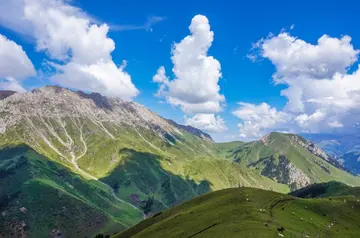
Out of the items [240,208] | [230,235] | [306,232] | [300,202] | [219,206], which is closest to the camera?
[230,235]

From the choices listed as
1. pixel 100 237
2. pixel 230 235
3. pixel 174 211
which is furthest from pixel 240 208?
pixel 100 237

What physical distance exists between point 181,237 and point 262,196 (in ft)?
177

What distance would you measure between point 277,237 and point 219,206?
5548cm

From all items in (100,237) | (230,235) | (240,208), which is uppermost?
(240,208)

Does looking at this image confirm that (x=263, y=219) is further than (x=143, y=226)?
No

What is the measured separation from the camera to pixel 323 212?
140 m

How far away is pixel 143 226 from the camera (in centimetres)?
16550

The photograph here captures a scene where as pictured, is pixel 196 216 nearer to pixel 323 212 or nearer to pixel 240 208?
pixel 240 208

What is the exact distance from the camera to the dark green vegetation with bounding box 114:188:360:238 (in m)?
95.1

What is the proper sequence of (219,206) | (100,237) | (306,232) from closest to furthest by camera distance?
(306,232) < (219,206) < (100,237)

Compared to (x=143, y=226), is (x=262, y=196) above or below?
above

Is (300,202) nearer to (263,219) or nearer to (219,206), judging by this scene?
(219,206)

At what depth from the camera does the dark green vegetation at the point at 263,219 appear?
95.1 meters

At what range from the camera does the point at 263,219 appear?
103812mm
